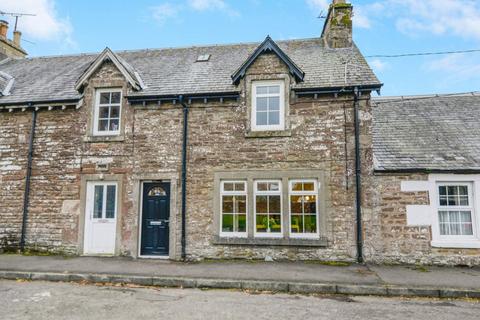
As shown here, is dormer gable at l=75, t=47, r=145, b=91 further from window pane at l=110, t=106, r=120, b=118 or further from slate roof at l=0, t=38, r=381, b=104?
window pane at l=110, t=106, r=120, b=118

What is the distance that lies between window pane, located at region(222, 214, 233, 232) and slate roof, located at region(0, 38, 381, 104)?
158 inches

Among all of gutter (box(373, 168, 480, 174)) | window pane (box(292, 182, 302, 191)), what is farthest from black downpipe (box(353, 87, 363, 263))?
window pane (box(292, 182, 302, 191))

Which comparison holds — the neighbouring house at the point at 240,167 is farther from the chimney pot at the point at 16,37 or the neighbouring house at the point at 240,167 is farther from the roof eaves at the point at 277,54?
the chimney pot at the point at 16,37

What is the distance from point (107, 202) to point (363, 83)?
9105mm

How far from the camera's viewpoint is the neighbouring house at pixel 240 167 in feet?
35.0

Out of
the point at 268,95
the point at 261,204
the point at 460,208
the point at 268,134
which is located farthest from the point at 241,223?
the point at 460,208

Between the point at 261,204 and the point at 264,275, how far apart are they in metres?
2.96

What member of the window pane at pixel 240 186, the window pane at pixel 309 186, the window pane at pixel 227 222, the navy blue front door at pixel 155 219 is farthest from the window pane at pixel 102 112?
the window pane at pixel 309 186

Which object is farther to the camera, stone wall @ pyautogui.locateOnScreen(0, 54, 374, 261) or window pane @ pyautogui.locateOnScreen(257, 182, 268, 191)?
window pane @ pyautogui.locateOnScreen(257, 182, 268, 191)

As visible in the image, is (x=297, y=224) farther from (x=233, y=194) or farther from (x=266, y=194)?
(x=233, y=194)

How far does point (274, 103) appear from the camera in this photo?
38.1 feet

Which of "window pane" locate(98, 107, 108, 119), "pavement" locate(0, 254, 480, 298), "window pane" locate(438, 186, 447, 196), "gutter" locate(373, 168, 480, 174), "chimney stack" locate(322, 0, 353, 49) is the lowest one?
"pavement" locate(0, 254, 480, 298)

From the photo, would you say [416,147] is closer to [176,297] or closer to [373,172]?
[373,172]

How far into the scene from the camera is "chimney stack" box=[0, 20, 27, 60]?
679 inches
